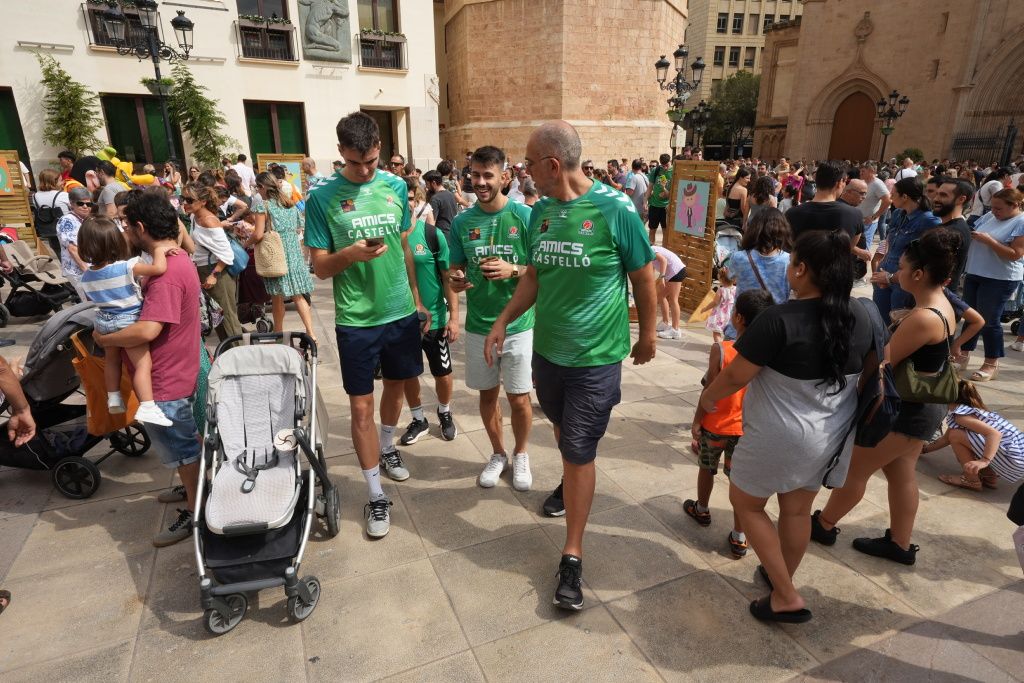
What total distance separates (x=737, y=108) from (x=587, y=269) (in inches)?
2219

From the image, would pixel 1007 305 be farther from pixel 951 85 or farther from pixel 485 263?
pixel 951 85

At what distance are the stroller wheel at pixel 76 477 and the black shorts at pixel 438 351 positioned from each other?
231 centimetres

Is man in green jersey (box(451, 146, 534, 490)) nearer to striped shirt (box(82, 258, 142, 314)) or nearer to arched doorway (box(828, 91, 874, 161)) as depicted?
striped shirt (box(82, 258, 142, 314))

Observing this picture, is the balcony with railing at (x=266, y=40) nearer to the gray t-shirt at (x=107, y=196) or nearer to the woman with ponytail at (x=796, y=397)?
the gray t-shirt at (x=107, y=196)

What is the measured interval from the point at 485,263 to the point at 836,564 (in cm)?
251

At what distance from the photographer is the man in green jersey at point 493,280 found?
339 cm

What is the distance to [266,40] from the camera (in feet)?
61.0

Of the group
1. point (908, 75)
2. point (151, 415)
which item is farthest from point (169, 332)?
point (908, 75)

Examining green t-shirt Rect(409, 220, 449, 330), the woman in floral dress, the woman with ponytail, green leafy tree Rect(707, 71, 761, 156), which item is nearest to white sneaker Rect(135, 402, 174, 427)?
green t-shirt Rect(409, 220, 449, 330)

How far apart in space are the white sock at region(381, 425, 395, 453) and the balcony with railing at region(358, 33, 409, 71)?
19.9 meters

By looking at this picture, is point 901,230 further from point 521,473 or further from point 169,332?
point 169,332

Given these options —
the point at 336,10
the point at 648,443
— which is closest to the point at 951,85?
the point at 336,10

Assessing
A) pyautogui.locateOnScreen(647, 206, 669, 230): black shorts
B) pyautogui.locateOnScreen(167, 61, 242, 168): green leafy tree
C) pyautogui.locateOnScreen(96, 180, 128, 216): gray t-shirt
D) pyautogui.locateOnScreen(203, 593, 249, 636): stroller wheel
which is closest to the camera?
pyautogui.locateOnScreen(203, 593, 249, 636): stroller wheel

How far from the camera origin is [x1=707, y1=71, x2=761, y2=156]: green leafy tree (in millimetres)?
50500
